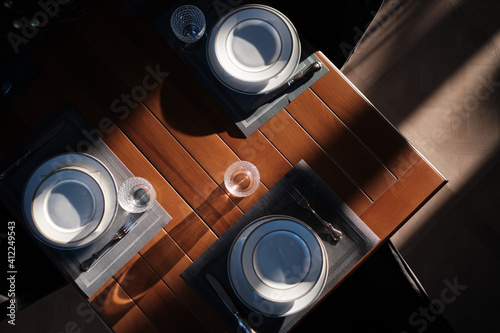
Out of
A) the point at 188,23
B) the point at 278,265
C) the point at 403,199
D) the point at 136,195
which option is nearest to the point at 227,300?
the point at 278,265

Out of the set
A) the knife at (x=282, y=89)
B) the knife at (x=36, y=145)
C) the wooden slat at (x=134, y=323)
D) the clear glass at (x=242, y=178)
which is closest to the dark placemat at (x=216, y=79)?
the knife at (x=282, y=89)

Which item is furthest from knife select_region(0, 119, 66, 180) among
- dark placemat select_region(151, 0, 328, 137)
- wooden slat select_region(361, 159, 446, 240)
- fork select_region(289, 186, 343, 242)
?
wooden slat select_region(361, 159, 446, 240)

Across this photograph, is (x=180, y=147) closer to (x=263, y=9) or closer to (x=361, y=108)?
(x=263, y=9)

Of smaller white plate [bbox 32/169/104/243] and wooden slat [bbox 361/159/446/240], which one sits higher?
smaller white plate [bbox 32/169/104/243]

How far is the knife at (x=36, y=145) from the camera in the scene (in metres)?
1.17

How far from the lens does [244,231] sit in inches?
46.3

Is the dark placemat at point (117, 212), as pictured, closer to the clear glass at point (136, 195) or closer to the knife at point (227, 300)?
the clear glass at point (136, 195)

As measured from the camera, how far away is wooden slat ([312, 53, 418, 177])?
126 cm

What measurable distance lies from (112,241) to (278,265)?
53 cm

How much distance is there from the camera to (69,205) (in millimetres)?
1134

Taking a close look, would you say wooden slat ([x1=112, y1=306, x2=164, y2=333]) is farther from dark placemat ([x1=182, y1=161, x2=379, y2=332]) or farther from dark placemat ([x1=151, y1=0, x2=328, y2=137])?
dark placemat ([x1=151, y1=0, x2=328, y2=137])

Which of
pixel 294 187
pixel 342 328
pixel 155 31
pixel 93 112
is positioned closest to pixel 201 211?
pixel 294 187

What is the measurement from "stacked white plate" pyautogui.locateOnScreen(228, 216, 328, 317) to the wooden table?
127 millimetres

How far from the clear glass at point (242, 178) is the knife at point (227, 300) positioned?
29cm
